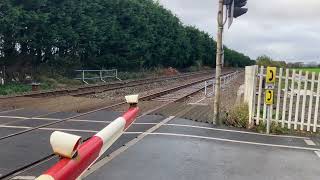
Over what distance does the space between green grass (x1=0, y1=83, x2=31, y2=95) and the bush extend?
13.7 m

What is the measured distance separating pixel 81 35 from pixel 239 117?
24637 millimetres

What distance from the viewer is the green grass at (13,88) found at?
77.3 ft

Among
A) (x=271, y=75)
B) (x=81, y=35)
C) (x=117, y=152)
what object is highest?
(x=81, y=35)

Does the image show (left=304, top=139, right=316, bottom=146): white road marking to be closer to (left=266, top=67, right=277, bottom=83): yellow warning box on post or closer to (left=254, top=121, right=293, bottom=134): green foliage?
Answer: (left=254, top=121, right=293, bottom=134): green foliage

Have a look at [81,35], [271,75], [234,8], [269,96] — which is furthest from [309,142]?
[81,35]

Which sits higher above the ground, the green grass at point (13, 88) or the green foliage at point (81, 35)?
the green foliage at point (81, 35)

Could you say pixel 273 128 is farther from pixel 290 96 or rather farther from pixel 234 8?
pixel 234 8

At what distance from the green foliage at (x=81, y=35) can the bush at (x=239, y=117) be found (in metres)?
17.6

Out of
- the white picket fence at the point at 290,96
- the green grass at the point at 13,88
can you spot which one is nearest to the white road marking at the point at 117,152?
the white picket fence at the point at 290,96

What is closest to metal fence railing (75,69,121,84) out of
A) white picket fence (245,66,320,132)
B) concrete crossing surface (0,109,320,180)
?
concrete crossing surface (0,109,320,180)

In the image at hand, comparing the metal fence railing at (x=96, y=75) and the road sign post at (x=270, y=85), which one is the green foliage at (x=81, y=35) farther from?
the road sign post at (x=270, y=85)

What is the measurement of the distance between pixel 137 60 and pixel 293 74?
3626 cm

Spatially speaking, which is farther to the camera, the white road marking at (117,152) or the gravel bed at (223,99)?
the gravel bed at (223,99)

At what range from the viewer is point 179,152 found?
8.89m
